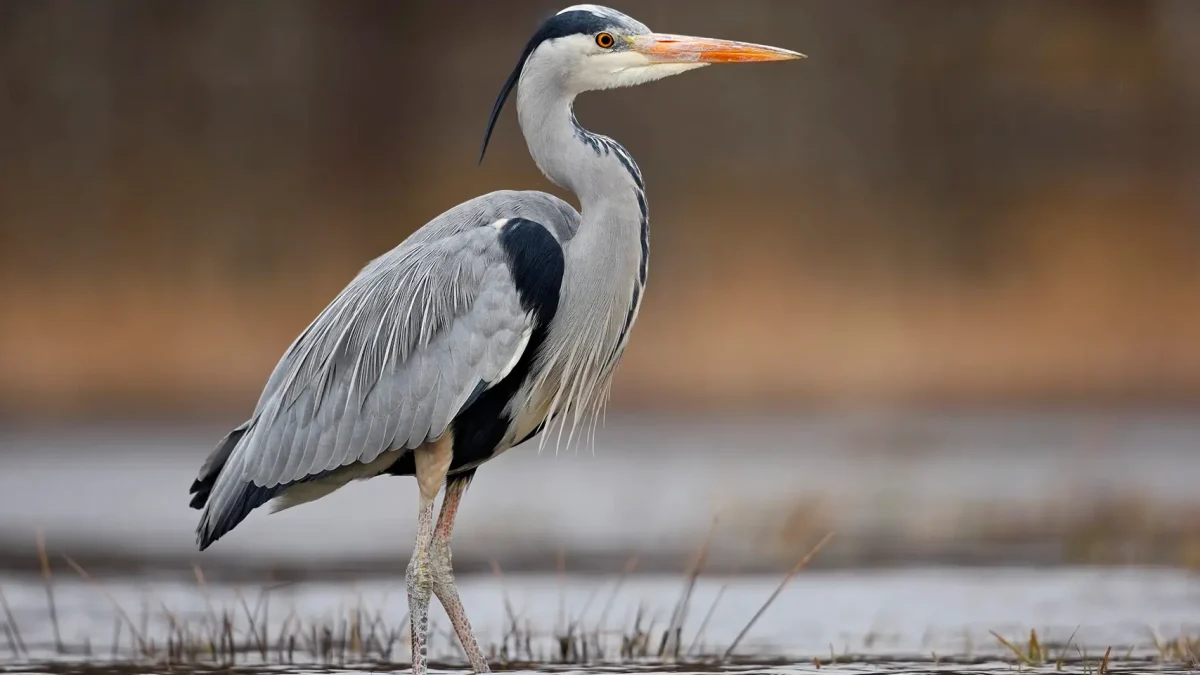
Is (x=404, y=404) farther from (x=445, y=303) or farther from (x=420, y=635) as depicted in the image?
(x=420, y=635)

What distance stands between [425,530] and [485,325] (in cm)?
76

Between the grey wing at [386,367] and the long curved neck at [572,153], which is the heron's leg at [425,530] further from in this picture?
the long curved neck at [572,153]

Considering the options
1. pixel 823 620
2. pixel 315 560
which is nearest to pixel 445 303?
pixel 823 620

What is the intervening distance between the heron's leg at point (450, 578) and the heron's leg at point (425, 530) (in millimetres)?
74

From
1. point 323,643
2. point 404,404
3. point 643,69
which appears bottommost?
point 323,643

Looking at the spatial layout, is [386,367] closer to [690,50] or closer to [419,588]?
[419,588]

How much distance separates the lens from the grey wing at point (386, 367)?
6715 millimetres

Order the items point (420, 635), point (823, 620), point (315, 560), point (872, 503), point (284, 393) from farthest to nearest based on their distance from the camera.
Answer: point (872, 503) → point (315, 560) → point (823, 620) → point (284, 393) → point (420, 635)

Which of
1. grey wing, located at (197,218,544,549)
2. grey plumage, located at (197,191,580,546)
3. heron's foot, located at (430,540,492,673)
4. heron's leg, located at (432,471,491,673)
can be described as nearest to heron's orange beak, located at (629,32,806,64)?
grey plumage, located at (197,191,580,546)

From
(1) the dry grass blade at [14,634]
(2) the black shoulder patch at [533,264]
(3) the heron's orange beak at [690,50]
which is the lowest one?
(1) the dry grass blade at [14,634]

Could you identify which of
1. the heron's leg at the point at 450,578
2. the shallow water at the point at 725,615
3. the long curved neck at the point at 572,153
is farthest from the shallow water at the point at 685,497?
the long curved neck at the point at 572,153

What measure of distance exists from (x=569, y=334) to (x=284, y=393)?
1.08 metres

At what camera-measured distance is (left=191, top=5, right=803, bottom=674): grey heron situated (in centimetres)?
674

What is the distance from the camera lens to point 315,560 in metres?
10.6
